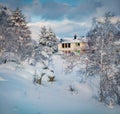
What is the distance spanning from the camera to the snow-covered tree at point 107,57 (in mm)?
15977

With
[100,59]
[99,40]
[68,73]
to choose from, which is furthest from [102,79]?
[68,73]

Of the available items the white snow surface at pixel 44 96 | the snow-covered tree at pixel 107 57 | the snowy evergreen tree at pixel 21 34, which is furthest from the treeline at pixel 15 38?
the snow-covered tree at pixel 107 57

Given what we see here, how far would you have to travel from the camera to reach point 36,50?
28.9 metres

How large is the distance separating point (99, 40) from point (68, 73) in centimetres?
803

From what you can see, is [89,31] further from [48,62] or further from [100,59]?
[48,62]

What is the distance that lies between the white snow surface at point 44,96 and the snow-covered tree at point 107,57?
32.8 inches

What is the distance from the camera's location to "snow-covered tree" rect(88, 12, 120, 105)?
15977 mm

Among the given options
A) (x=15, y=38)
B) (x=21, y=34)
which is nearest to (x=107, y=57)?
(x=15, y=38)

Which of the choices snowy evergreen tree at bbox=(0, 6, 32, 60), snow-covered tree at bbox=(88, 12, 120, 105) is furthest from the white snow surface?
snowy evergreen tree at bbox=(0, 6, 32, 60)

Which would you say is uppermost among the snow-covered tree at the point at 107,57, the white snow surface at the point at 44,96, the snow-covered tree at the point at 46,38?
the snow-covered tree at the point at 46,38

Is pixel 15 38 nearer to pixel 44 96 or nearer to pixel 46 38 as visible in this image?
pixel 46 38

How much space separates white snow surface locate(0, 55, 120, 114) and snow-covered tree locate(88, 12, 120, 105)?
2.74 feet

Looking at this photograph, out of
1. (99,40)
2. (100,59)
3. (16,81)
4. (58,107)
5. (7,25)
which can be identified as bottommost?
(58,107)

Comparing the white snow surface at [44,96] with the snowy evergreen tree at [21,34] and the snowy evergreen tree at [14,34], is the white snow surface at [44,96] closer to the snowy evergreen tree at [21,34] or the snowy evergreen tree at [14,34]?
the snowy evergreen tree at [14,34]
